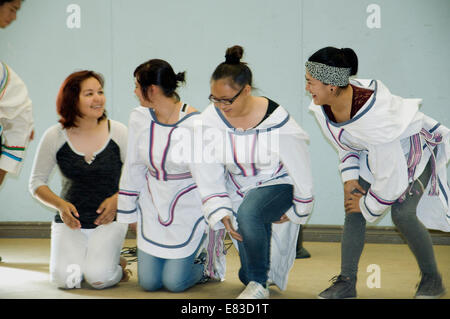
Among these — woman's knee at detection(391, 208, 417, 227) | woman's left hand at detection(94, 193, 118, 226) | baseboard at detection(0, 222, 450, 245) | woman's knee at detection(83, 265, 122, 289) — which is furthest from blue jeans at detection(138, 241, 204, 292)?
baseboard at detection(0, 222, 450, 245)

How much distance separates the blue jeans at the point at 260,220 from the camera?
253cm

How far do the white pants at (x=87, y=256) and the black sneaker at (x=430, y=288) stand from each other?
144 centimetres

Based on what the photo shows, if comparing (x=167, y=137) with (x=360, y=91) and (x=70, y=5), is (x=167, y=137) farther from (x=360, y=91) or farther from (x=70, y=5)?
(x=70, y=5)

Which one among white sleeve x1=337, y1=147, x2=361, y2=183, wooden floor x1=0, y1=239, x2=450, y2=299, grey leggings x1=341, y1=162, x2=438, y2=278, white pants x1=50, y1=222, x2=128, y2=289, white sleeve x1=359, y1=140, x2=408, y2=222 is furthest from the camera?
white pants x1=50, y1=222, x2=128, y2=289

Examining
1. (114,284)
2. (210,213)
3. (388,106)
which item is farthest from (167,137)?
(388,106)

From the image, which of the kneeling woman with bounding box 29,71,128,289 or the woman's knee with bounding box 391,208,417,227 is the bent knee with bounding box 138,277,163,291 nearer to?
the kneeling woman with bounding box 29,71,128,289

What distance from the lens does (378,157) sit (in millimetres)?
2467

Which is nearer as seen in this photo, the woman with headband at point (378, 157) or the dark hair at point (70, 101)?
the woman with headband at point (378, 157)

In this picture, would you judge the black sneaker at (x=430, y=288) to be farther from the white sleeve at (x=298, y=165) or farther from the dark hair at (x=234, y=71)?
the dark hair at (x=234, y=71)

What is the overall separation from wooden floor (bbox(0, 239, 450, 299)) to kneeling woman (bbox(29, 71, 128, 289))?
18 centimetres

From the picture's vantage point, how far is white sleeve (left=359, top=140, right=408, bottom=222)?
2.44 meters

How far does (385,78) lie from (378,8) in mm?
500

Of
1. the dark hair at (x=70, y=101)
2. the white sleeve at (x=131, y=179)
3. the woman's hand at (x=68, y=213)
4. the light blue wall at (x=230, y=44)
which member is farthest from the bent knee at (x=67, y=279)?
the light blue wall at (x=230, y=44)

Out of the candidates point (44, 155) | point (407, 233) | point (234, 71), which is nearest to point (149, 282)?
point (44, 155)
